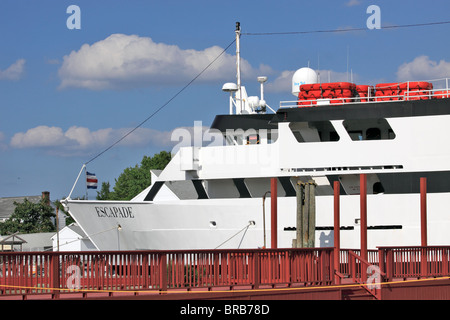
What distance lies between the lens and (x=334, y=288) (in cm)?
1703

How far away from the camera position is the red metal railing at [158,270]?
14.4 m

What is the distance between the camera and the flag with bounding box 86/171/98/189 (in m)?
28.0

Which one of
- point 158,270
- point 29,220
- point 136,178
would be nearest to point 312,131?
point 158,270

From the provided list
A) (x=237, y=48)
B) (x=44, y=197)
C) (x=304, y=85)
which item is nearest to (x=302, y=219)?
(x=304, y=85)

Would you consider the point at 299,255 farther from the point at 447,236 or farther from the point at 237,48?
the point at 237,48

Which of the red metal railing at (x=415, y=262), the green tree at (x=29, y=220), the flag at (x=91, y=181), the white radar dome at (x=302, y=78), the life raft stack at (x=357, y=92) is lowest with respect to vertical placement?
the green tree at (x=29, y=220)

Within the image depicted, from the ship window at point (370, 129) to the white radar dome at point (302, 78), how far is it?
421 cm

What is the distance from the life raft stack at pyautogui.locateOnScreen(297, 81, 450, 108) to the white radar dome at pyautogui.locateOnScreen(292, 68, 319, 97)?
8.93 feet

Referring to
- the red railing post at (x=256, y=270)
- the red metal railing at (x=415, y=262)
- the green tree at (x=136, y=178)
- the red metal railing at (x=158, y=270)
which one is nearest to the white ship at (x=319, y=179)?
the red metal railing at (x=415, y=262)

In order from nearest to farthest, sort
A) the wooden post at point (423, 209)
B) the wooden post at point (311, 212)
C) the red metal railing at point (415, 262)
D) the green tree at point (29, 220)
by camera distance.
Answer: the red metal railing at point (415, 262) → the wooden post at point (311, 212) → the wooden post at point (423, 209) → the green tree at point (29, 220)

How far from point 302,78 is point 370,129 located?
496 centimetres

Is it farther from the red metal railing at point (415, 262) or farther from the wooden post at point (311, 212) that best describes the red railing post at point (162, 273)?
the wooden post at point (311, 212)

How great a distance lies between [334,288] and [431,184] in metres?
10.8
